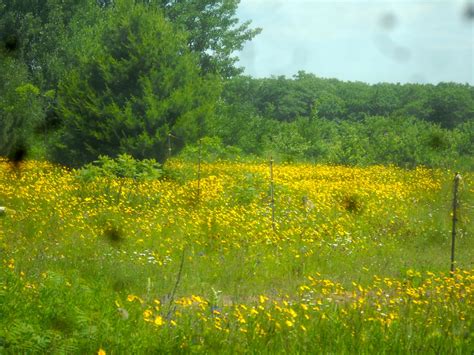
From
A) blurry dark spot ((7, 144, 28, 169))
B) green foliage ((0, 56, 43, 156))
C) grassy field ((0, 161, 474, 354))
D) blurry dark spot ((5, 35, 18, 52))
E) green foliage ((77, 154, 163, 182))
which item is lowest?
grassy field ((0, 161, 474, 354))

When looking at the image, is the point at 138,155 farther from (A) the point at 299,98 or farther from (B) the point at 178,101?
(A) the point at 299,98

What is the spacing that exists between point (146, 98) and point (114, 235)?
731 centimetres

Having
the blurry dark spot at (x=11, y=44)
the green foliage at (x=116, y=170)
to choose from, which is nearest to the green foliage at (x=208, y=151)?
the green foliage at (x=116, y=170)

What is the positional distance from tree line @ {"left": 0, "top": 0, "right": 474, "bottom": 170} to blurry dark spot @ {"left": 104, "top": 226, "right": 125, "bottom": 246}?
626 centimetres

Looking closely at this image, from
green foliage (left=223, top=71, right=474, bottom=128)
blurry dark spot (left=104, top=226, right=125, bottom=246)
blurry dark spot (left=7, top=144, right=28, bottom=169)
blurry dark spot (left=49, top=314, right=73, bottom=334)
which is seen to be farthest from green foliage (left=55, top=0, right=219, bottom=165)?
green foliage (left=223, top=71, right=474, bottom=128)

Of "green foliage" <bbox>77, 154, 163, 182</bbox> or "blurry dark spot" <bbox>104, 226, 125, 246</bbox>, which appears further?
"green foliage" <bbox>77, 154, 163, 182</bbox>

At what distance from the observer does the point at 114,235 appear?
844 cm

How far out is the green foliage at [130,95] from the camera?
1512cm

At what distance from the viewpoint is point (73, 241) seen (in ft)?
25.3

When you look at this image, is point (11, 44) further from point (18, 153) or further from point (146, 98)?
point (146, 98)

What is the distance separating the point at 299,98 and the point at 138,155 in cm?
3264

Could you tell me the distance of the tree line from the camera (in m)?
15.5

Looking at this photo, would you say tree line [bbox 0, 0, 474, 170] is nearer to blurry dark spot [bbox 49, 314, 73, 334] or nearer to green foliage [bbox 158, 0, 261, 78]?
green foliage [bbox 158, 0, 261, 78]

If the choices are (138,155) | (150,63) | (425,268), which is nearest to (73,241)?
(425,268)
